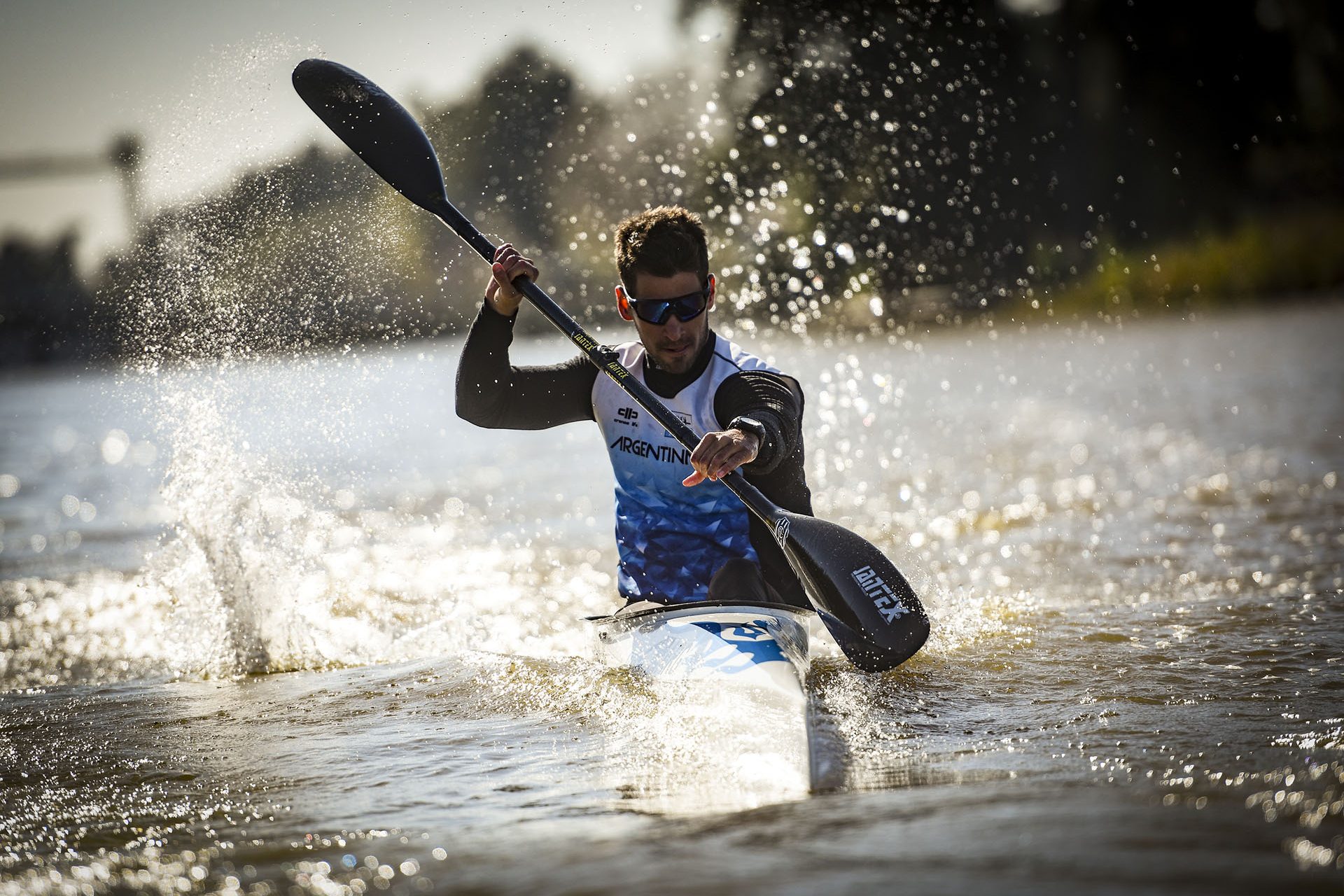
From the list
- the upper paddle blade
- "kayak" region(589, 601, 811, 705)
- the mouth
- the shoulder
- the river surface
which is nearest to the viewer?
the river surface

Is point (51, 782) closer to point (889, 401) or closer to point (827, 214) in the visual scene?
point (827, 214)

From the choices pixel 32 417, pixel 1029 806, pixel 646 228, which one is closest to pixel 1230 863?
pixel 1029 806

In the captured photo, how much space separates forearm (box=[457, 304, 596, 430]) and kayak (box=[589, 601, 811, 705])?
0.83 meters

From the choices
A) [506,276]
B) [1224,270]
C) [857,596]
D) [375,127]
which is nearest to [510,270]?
[506,276]

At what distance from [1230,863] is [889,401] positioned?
12656 millimetres

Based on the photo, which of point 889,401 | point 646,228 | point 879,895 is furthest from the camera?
point 889,401

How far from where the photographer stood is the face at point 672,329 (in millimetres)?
4023

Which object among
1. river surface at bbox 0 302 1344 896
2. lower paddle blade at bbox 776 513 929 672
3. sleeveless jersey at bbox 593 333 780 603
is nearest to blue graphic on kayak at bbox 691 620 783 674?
river surface at bbox 0 302 1344 896

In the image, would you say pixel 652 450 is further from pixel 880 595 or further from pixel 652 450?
pixel 880 595

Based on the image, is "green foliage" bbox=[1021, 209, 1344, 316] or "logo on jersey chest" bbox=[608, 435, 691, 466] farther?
"green foliage" bbox=[1021, 209, 1344, 316]

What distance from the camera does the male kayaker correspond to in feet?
13.3

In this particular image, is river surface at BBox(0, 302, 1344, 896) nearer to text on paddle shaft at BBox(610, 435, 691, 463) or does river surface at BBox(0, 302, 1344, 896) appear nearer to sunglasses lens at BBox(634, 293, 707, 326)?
text on paddle shaft at BBox(610, 435, 691, 463)

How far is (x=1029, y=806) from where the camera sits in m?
2.54

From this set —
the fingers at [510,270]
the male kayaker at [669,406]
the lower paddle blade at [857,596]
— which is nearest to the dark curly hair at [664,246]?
the male kayaker at [669,406]
